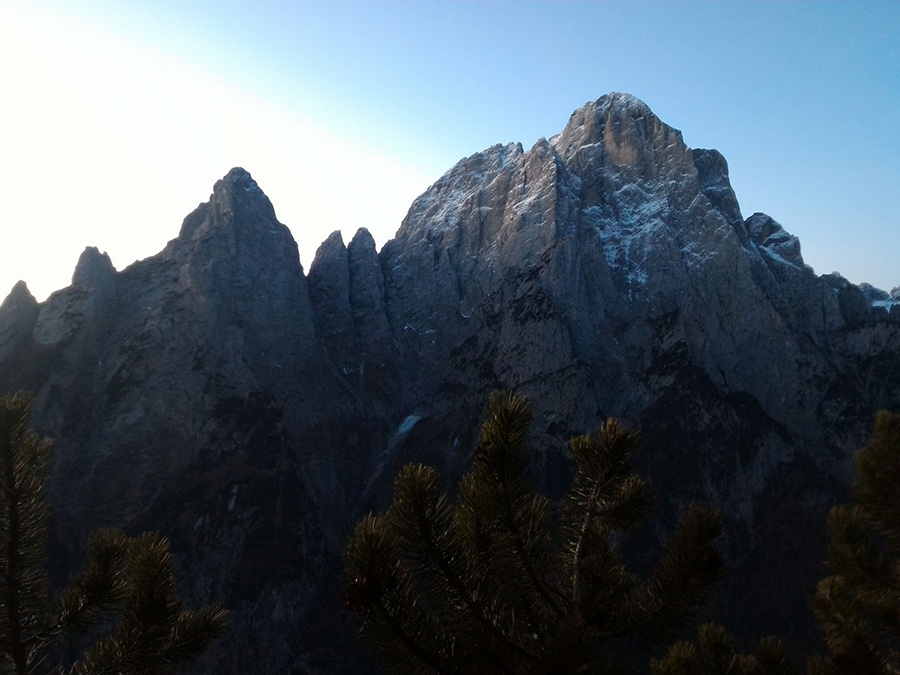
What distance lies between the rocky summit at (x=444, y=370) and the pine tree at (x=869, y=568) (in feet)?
158

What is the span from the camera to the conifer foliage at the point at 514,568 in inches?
161

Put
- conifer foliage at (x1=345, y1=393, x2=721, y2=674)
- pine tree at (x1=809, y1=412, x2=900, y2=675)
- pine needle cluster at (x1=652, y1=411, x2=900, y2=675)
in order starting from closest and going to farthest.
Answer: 1. conifer foliage at (x1=345, y1=393, x2=721, y2=674)
2. pine needle cluster at (x1=652, y1=411, x2=900, y2=675)
3. pine tree at (x1=809, y1=412, x2=900, y2=675)

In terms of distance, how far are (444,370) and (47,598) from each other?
2800 inches

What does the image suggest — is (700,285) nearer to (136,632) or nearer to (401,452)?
(401,452)

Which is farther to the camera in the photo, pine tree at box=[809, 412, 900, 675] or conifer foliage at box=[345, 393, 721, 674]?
pine tree at box=[809, 412, 900, 675]

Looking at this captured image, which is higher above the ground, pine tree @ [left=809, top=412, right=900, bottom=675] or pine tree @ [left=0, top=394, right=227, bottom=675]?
pine tree @ [left=0, top=394, right=227, bottom=675]

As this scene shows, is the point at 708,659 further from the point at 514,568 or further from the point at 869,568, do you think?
the point at 869,568

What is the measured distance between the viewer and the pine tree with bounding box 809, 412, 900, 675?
8.00m

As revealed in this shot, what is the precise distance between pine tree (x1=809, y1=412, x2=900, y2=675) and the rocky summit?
158ft

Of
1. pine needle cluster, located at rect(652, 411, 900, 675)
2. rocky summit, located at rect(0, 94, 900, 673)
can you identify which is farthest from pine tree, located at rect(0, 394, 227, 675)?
rocky summit, located at rect(0, 94, 900, 673)

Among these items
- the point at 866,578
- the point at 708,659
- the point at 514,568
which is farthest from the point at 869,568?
the point at 514,568

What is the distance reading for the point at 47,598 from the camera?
5.20 metres

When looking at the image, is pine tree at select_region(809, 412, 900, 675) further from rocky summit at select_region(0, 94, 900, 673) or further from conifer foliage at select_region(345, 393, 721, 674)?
rocky summit at select_region(0, 94, 900, 673)

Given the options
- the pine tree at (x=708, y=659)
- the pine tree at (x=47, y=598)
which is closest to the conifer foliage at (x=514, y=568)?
the pine tree at (x=708, y=659)
